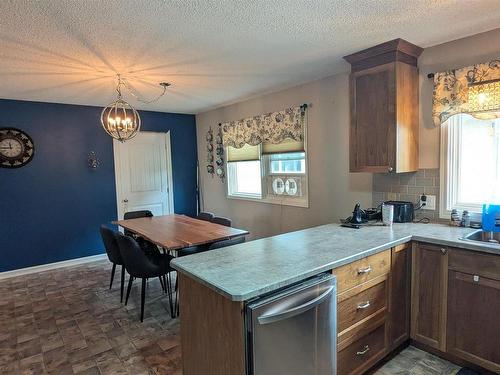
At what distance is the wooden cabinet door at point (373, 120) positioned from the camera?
2.53 m

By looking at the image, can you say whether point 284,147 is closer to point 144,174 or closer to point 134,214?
point 134,214

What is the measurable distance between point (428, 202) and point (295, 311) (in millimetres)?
1850

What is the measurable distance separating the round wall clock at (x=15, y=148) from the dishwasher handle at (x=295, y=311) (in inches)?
171

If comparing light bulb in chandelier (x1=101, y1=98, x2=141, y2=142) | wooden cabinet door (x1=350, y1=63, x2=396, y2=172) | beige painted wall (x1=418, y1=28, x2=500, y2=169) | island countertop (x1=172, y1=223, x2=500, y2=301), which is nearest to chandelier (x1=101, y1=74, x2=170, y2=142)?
light bulb in chandelier (x1=101, y1=98, x2=141, y2=142)

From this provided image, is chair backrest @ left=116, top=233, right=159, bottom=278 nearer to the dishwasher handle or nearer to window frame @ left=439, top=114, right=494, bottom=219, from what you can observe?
the dishwasher handle

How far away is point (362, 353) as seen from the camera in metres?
1.94

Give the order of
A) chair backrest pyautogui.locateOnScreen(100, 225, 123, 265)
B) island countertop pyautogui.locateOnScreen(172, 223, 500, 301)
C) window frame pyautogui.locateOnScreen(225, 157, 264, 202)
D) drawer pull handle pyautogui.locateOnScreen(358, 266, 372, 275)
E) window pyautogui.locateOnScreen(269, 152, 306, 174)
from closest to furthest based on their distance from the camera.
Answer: island countertop pyautogui.locateOnScreen(172, 223, 500, 301), drawer pull handle pyautogui.locateOnScreen(358, 266, 372, 275), chair backrest pyautogui.locateOnScreen(100, 225, 123, 265), window pyautogui.locateOnScreen(269, 152, 306, 174), window frame pyautogui.locateOnScreen(225, 157, 264, 202)

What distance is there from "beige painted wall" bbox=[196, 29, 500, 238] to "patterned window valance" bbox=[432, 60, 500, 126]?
0.08 m

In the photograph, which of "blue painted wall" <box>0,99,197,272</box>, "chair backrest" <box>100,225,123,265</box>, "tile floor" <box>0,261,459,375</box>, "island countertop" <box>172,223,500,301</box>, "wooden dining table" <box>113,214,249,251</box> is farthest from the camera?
"blue painted wall" <box>0,99,197,272</box>

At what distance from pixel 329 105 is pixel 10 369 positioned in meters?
3.60

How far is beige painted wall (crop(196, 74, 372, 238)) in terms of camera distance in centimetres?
332

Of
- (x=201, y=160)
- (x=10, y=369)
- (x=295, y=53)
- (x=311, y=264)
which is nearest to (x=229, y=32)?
(x=295, y=53)

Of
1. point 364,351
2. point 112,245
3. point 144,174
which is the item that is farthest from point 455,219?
point 144,174

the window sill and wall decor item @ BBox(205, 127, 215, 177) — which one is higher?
wall decor item @ BBox(205, 127, 215, 177)
